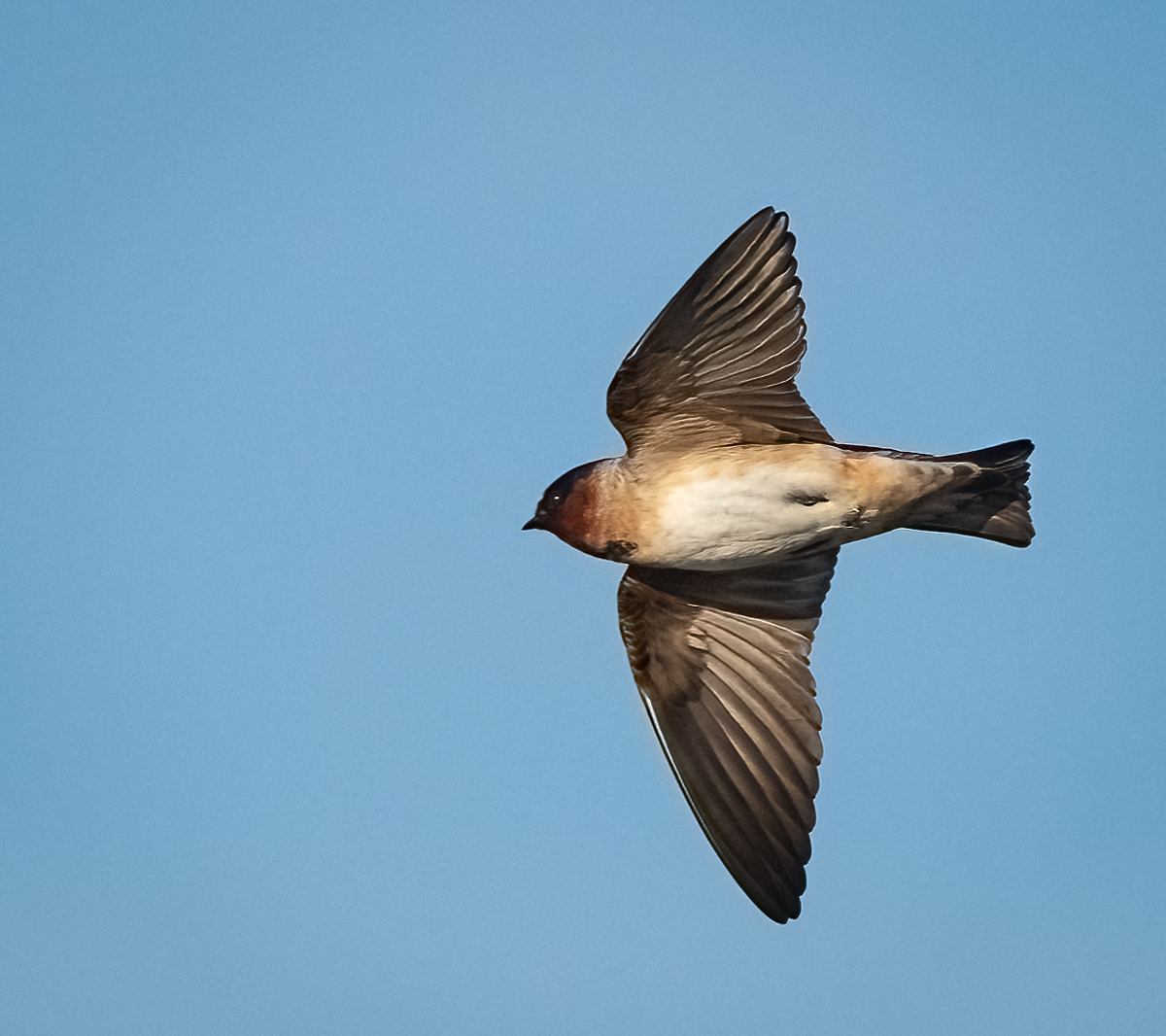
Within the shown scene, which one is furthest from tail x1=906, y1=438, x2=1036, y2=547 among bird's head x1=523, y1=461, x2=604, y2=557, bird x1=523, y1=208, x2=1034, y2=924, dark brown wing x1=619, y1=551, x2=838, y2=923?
bird's head x1=523, y1=461, x2=604, y2=557

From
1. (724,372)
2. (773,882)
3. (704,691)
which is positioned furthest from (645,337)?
(773,882)

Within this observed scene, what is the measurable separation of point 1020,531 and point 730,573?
1147 millimetres

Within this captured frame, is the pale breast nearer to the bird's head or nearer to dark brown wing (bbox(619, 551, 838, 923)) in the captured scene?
the bird's head

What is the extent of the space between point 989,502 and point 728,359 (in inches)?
Answer: 50.7

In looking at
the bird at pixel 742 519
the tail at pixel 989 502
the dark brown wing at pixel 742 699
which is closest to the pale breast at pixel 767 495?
the bird at pixel 742 519

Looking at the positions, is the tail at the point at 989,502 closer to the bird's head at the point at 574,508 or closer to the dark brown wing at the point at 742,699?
the dark brown wing at the point at 742,699

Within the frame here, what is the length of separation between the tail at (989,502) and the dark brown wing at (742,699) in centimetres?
51

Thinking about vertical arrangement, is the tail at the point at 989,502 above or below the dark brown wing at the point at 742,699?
above

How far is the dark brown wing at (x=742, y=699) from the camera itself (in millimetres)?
5316

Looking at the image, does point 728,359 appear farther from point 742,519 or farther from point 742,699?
point 742,699

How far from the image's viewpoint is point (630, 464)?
514cm

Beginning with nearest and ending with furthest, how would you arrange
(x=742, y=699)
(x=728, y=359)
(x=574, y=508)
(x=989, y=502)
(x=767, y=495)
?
(x=728, y=359), (x=767, y=495), (x=574, y=508), (x=989, y=502), (x=742, y=699)

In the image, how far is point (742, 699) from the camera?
5.55 meters

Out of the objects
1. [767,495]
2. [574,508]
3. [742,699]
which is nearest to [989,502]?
[767,495]
